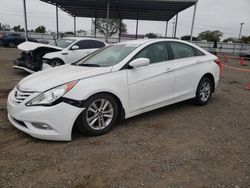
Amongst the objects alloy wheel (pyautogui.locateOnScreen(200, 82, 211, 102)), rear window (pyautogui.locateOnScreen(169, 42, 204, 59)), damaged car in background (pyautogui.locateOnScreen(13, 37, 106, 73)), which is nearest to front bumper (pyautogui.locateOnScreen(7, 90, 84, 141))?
rear window (pyautogui.locateOnScreen(169, 42, 204, 59))

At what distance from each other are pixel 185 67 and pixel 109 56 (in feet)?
5.26

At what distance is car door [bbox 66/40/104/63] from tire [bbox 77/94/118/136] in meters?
5.62

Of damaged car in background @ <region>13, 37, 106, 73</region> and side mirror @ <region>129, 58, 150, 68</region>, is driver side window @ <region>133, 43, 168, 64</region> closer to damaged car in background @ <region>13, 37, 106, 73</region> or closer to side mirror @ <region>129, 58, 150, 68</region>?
side mirror @ <region>129, 58, 150, 68</region>

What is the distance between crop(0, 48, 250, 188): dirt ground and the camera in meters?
2.67

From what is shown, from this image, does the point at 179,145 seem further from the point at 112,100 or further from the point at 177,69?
the point at 177,69

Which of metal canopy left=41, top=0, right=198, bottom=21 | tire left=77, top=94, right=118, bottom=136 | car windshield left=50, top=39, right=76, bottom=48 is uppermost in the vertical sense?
metal canopy left=41, top=0, right=198, bottom=21

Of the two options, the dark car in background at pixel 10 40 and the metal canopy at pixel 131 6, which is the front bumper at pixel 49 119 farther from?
the dark car in background at pixel 10 40

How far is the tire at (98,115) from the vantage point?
356 cm

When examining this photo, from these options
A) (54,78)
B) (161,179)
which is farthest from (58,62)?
(161,179)

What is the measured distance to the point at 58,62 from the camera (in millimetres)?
8758

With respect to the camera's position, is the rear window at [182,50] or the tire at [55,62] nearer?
the rear window at [182,50]

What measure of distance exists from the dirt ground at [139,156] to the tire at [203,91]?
836 millimetres

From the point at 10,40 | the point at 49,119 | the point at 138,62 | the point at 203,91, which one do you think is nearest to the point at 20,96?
the point at 49,119

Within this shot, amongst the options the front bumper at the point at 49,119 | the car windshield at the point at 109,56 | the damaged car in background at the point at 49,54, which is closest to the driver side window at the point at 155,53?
the car windshield at the point at 109,56
